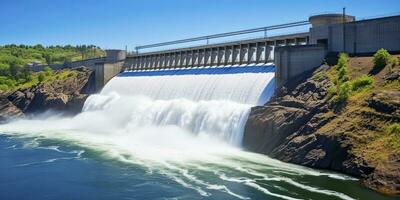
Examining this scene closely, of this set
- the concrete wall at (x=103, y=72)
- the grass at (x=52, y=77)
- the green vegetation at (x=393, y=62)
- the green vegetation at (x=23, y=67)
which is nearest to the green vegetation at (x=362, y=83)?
the green vegetation at (x=393, y=62)

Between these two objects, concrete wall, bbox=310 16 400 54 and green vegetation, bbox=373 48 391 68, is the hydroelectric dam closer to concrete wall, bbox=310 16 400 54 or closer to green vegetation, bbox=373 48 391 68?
concrete wall, bbox=310 16 400 54

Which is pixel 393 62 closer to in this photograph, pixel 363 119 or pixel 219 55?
pixel 363 119

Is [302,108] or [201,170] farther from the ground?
[302,108]

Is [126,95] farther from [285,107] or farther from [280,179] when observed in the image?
[280,179]

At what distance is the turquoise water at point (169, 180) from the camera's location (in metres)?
28.6

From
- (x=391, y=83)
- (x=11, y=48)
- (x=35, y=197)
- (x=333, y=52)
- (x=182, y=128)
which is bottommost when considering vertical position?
(x=35, y=197)

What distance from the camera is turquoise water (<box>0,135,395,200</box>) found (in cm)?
2862

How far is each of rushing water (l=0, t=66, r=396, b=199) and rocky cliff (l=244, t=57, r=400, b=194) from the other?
1363 mm

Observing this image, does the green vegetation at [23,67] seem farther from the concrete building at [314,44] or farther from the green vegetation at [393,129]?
the green vegetation at [393,129]

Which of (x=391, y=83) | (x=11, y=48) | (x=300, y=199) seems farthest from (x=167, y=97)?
(x=11, y=48)

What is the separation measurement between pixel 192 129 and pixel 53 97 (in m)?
40.0

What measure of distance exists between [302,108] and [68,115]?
48.7 m

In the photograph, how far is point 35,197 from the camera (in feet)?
94.8

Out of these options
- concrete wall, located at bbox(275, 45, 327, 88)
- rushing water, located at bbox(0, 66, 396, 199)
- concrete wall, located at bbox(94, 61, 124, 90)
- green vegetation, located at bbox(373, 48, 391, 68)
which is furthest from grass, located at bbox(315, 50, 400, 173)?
concrete wall, located at bbox(94, 61, 124, 90)
